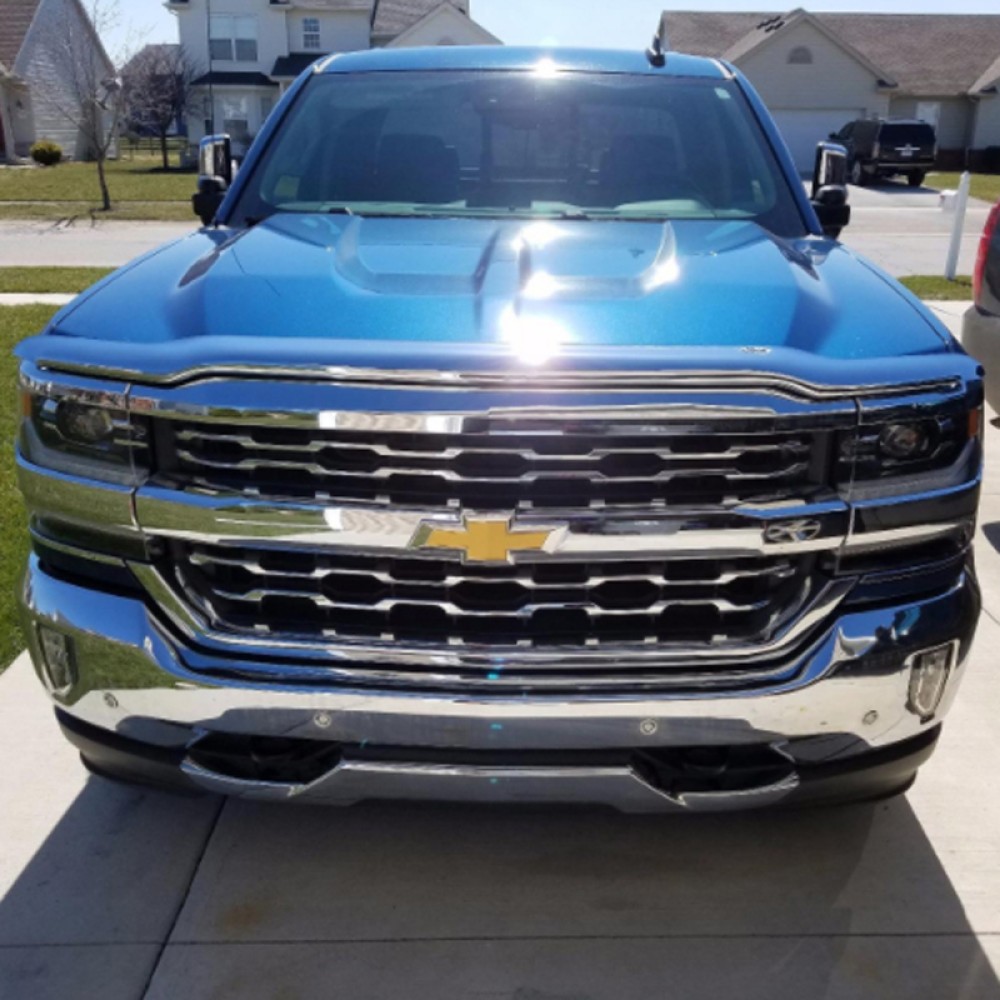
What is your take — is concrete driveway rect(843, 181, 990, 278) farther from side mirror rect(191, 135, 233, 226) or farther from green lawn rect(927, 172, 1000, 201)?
side mirror rect(191, 135, 233, 226)

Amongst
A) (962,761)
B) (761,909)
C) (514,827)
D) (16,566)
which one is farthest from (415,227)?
(16,566)

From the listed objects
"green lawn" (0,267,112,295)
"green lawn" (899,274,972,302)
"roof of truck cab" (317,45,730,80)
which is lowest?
"green lawn" (0,267,112,295)

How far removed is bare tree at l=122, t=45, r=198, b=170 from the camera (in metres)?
40.3

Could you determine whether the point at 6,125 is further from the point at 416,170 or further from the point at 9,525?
the point at 416,170

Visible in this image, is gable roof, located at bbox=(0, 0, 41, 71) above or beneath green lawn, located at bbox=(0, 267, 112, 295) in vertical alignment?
above

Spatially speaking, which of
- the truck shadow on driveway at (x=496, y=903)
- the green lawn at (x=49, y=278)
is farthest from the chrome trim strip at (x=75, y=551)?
the green lawn at (x=49, y=278)

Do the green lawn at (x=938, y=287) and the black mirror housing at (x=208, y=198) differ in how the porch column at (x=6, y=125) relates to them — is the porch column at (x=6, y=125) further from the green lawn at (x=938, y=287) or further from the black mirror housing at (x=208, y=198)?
the black mirror housing at (x=208, y=198)

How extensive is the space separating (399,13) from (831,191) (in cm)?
4399

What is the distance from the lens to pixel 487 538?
2.20 meters

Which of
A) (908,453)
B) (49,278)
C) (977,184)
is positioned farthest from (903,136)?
(908,453)

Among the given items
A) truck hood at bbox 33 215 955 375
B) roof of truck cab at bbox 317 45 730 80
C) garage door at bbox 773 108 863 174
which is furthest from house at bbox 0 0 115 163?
truck hood at bbox 33 215 955 375

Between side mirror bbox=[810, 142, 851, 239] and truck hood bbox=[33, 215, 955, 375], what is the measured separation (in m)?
0.91

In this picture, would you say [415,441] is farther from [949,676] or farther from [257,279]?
[949,676]

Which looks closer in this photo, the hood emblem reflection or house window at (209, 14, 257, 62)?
the hood emblem reflection
